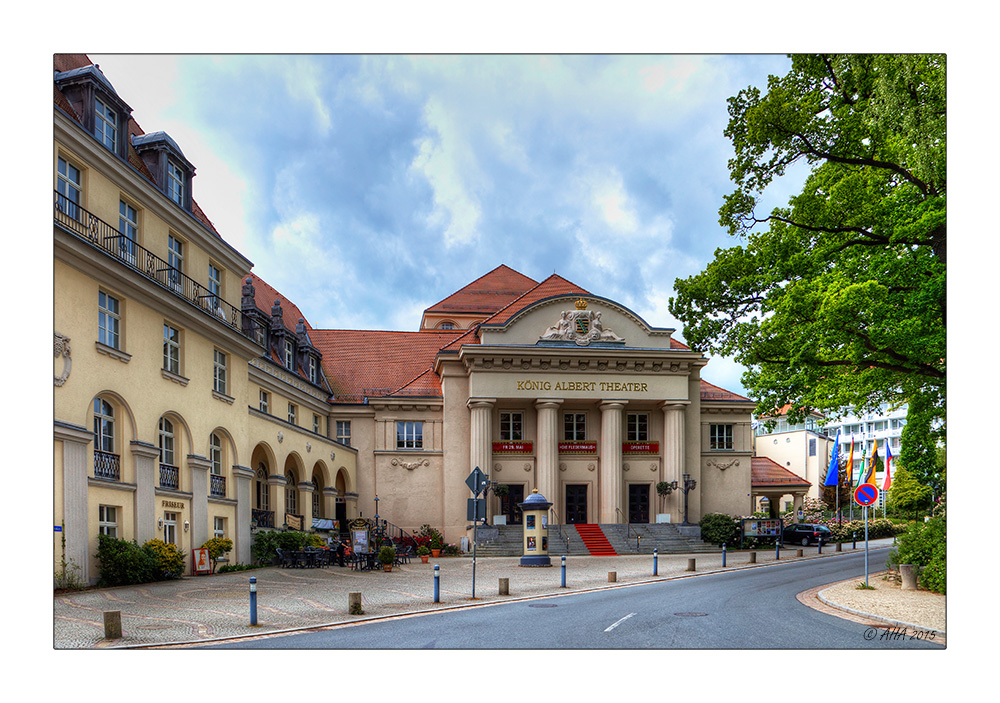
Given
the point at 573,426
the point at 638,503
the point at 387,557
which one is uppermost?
the point at 573,426

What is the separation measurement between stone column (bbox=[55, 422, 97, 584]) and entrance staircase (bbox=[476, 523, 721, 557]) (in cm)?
2252

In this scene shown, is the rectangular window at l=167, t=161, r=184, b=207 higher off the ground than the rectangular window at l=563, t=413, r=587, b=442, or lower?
higher

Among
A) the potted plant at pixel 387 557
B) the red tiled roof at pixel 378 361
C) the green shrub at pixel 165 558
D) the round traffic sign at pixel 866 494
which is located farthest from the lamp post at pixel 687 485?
the green shrub at pixel 165 558

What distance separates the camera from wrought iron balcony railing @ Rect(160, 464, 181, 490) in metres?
24.5

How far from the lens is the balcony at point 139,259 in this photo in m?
19.7

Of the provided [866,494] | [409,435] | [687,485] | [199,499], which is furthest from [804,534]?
[199,499]

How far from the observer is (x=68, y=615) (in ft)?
49.7

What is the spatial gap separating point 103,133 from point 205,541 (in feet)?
39.8

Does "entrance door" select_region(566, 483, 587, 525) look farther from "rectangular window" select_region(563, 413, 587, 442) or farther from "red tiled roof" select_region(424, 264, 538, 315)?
"red tiled roof" select_region(424, 264, 538, 315)

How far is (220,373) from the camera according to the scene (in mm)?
28969

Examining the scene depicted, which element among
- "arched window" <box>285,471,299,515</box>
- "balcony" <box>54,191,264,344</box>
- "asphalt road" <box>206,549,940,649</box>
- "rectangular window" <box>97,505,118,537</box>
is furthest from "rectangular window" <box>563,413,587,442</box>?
"rectangular window" <box>97,505,118,537</box>

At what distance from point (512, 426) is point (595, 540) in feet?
27.9

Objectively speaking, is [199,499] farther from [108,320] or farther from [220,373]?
[108,320]

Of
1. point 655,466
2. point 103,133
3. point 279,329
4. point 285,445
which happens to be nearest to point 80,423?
point 103,133
